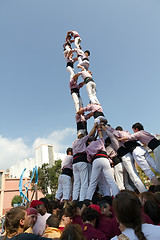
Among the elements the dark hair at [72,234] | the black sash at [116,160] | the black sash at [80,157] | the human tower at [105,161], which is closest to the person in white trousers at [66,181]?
the human tower at [105,161]

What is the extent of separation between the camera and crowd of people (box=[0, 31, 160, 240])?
1.42 metres

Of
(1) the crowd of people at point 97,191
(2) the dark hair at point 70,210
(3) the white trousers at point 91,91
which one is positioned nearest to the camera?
(1) the crowd of people at point 97,191

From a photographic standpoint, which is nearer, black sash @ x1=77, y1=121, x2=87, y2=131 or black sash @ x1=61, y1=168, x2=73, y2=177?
black sash @ x1=61, y1=168, x2=73, y2=177

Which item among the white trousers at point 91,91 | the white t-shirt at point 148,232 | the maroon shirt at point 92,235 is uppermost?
the white trousers at point 91,91

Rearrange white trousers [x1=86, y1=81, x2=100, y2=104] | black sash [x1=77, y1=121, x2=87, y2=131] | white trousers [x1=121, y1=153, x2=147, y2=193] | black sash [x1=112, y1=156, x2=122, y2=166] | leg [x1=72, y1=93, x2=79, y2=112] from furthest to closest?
leg [x1=72, y1=93, x2=79, y2=112], black sash [x1=77, y1=121, x2=87, y2=131], white trousers [x1=86, y1=81, x2=100, y2=104], black sash [x1=112, y1=156, x2=122, y2=166], white trousers [x1=121, y1=153, x2=147, y2=193]

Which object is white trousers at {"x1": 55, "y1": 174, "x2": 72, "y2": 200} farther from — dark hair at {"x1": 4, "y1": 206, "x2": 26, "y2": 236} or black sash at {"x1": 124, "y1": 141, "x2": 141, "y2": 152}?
dark hair at {"x1": 4, "y1": 206, "x2": 26, "y2": 236}

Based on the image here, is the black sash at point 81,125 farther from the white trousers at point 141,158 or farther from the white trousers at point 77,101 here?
the white trousers at point 141,158

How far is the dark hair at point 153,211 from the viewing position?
77.8 inches

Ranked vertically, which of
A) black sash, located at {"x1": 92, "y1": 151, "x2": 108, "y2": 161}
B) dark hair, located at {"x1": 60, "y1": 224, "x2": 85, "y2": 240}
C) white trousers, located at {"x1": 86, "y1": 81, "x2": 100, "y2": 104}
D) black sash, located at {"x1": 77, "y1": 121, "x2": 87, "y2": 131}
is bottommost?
dark hair, located at {"x1": 60, "y1": 224, "x2": 85, "y2": 240}

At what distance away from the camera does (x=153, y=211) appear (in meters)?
2.00

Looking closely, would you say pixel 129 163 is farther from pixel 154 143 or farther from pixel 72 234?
pixel 72 234

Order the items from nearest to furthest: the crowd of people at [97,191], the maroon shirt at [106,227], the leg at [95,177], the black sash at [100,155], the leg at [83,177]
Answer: the crowd of people at [97,191] < the maroon shirt at [106,227] < the leg at [95,177] < the black sash at [100,155] < the leg at [83,177]

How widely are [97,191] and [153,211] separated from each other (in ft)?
9.74

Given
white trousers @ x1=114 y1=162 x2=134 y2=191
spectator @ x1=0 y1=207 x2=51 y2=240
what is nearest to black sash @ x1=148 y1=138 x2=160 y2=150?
white trousers @ x1=114 y1=162 x2=134 y2=191
